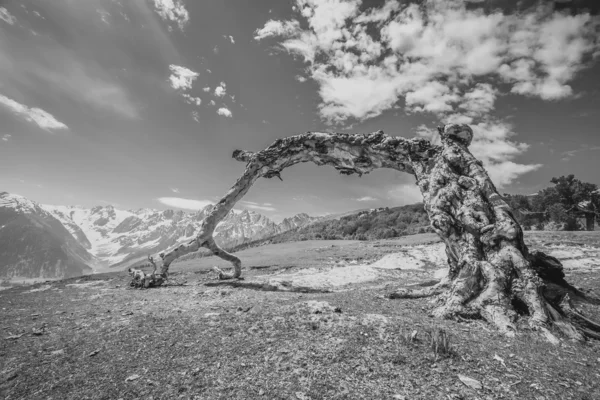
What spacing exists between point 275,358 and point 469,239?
6.35 meters

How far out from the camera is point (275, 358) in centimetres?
417

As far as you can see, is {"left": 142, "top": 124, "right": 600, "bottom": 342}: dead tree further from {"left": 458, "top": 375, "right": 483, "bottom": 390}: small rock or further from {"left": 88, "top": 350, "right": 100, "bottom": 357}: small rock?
{"left": 88, "top": 350, "right": 100, "bottom": 357}: small rock

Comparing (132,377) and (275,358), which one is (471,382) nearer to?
(275,358)

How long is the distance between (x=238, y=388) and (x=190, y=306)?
5.13 meters

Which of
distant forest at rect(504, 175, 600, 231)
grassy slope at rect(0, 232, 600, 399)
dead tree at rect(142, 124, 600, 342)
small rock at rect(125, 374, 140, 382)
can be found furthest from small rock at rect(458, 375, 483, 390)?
distant forest at rect(504, 175, 600, 231)

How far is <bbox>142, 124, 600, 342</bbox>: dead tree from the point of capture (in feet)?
19.1

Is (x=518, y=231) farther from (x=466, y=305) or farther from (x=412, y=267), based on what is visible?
(x=412, y=267)

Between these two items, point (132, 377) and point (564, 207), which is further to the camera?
point (564, 207)

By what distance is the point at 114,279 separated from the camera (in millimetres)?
14578

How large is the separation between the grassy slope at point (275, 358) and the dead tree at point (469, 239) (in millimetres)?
786

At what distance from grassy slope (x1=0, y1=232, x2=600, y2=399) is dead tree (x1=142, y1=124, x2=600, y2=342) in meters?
0.79

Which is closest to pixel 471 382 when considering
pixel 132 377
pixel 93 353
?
pixel 132 377

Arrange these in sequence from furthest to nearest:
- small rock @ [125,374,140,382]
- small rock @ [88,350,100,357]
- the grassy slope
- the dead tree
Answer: the dead tree < small rock @ [88,350,100,357] < small rock @ [125,374,140,382] < the grassy slope

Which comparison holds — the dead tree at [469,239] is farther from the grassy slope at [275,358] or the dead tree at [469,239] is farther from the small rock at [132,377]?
the small rock at [132,377]
